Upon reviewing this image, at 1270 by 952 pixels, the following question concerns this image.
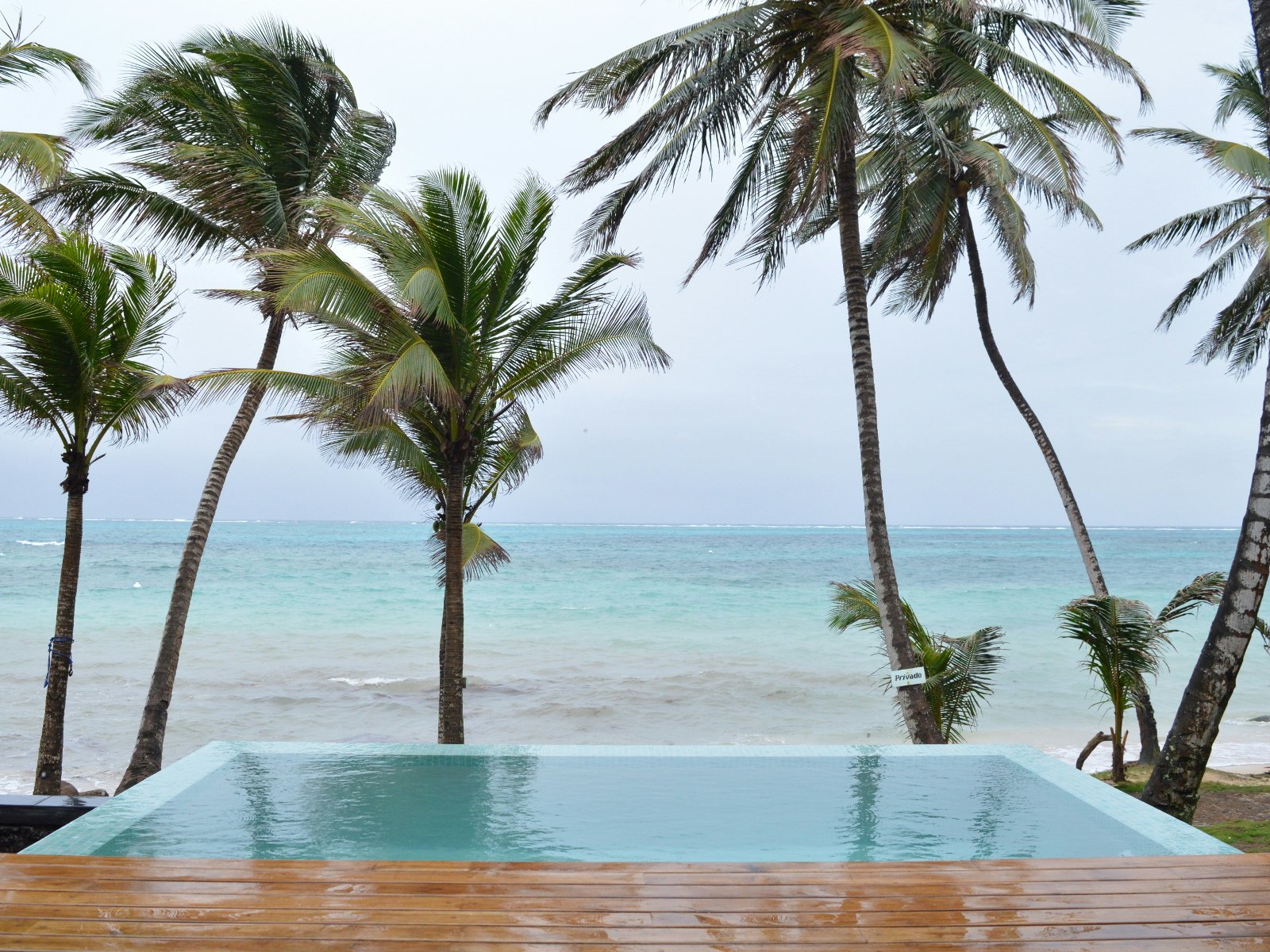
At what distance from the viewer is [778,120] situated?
8.56m

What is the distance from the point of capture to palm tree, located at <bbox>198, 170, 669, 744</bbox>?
7.53 metres

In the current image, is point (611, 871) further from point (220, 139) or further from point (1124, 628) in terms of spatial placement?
point (220, 139)

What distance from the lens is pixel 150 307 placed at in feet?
27.1

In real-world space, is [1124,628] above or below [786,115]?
below

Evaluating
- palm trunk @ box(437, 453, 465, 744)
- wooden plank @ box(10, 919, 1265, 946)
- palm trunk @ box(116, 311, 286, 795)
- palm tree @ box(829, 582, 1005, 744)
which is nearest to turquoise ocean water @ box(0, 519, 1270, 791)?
palm trunk @ box(116, 311, 286, 795)

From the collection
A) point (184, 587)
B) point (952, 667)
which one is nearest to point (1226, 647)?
point (952, 667)

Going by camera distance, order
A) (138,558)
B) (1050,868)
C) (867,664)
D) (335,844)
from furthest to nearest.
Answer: (138,558), (867,664), (335,844), (1050,868)

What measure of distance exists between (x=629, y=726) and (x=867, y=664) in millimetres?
7792

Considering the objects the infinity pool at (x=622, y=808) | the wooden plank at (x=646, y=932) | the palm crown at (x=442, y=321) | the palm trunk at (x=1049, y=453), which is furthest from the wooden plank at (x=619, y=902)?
the palm trunk at (x=1049, y=453)

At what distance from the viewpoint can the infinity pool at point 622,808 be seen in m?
5.14

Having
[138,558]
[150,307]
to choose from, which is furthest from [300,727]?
[138,558]

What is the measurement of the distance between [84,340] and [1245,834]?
34.7 ft

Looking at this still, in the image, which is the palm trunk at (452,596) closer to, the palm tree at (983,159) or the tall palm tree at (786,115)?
the tall palm tree at (786,115)

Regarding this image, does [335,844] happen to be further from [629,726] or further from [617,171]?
[629,726]
